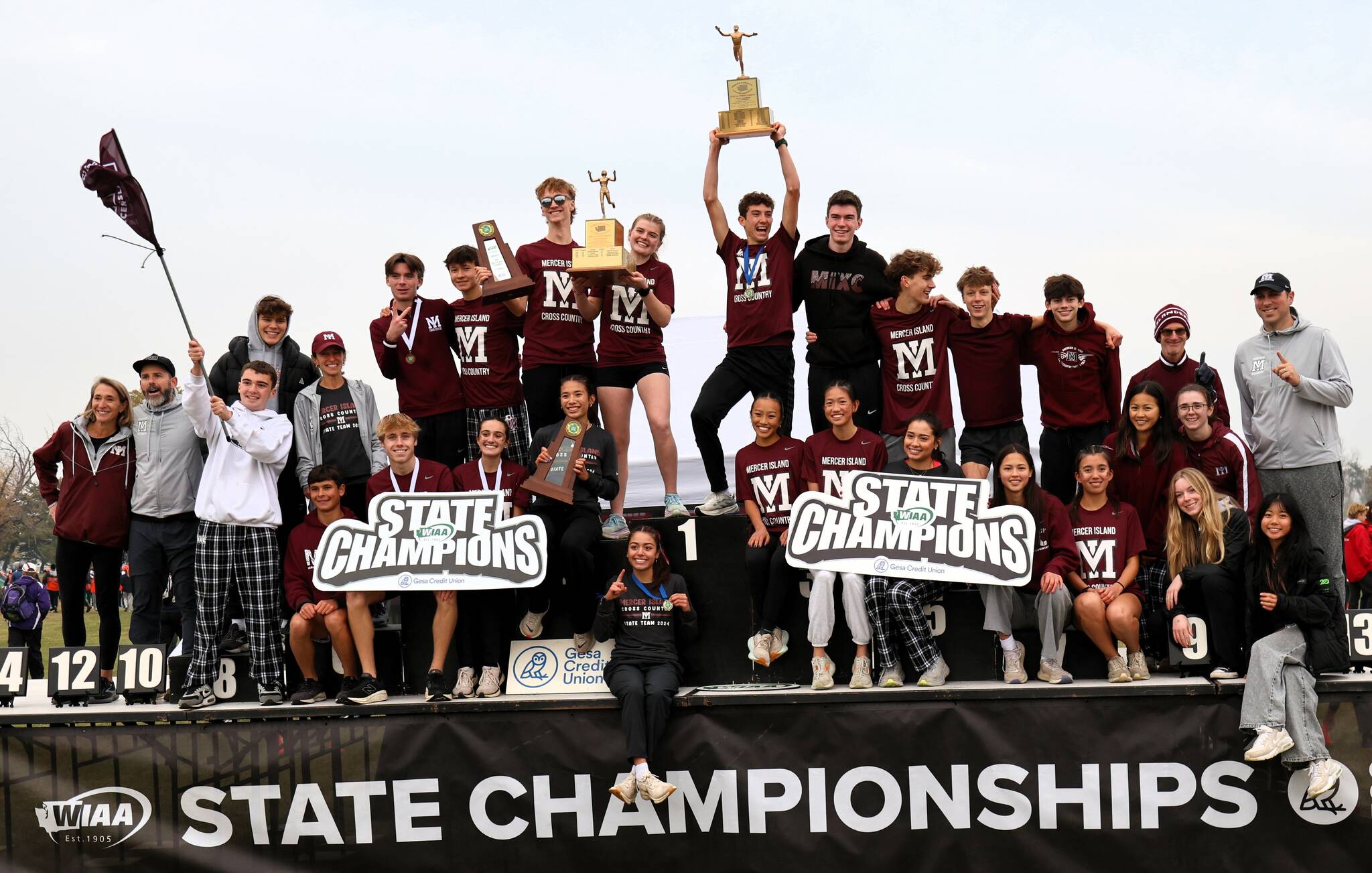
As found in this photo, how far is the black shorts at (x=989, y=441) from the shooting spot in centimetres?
714

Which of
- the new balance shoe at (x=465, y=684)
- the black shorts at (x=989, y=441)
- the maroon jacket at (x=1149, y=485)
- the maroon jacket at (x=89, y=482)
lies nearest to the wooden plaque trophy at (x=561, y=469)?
the new balance shoe at (x=465, y=684)

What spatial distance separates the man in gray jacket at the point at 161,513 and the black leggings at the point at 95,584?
0.14 meters

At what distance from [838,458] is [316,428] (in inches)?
127

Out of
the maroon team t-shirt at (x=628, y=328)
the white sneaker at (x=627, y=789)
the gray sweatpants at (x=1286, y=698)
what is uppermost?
the maroon team t-shirt at (x=628, y=328)

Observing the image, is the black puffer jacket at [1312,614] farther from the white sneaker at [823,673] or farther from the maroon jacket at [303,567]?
the maroon jacket at [303,567]

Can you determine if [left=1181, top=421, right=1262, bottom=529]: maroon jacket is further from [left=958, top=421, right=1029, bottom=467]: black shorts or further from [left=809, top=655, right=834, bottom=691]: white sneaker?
[left=809, top=655, right=834, bottom=691]: white sneaker

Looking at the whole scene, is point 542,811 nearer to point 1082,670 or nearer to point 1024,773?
point 1024,773

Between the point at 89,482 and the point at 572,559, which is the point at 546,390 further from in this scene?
the point at 89,482

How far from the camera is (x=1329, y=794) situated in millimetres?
5805

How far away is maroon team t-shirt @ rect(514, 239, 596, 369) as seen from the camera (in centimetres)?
750

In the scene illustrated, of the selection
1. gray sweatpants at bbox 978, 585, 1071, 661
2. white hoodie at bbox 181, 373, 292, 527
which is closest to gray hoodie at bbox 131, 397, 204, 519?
white hoodie at bbox 181, 373, 292, 527

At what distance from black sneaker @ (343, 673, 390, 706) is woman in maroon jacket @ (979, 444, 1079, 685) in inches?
132

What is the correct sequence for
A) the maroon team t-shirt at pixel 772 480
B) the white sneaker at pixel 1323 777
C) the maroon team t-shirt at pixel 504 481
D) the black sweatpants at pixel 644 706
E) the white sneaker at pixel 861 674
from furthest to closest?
the maroon team t-shirt at pixel 504 481 → the maroon team t-shirt at pixel 772 480 → the white sneaker at pixel 861 674 → the black sweatpants at pixel 644 706 → the white sneaker at pixel 1323 777

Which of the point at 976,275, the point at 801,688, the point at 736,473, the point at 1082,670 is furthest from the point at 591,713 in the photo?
the point at 976,275
